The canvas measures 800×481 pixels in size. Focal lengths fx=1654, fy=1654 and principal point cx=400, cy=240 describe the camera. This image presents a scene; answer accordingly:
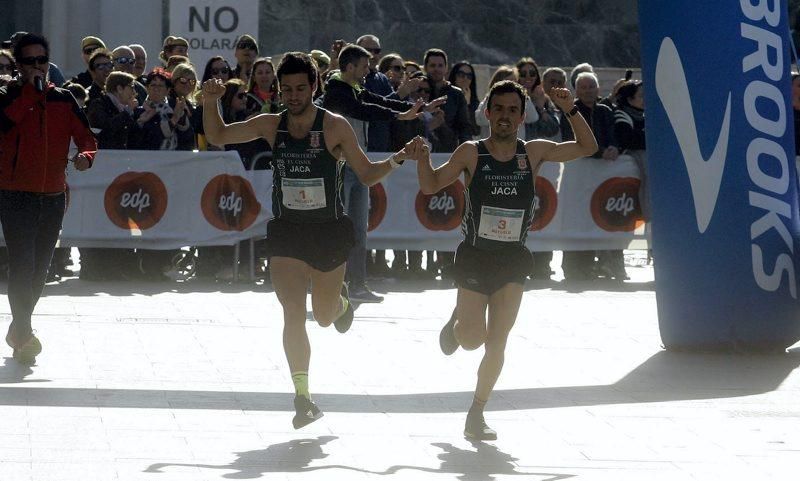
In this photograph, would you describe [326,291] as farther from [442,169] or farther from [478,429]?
[478,429]

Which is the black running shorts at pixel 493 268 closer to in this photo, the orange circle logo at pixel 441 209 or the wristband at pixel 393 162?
the wristband at pixel 393 162

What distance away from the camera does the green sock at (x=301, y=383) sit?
8055mm

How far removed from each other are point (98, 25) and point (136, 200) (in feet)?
36.8

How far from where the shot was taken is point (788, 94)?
10539 millimetres

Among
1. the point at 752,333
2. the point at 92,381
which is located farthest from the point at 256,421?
the point at 752,333

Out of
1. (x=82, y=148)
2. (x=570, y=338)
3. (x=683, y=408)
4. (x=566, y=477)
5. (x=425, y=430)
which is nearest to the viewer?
(x=566, y=477)

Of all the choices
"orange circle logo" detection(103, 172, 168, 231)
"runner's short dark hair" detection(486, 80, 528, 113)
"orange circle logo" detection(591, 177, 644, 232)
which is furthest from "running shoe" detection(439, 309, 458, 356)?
"orange circle logo" detection(591, 177, 644, 232)

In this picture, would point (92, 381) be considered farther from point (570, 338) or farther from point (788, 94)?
point (788, 94)

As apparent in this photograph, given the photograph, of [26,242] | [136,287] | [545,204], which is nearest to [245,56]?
[136,287]

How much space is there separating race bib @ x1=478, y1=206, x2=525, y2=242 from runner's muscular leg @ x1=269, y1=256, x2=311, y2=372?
962 mm

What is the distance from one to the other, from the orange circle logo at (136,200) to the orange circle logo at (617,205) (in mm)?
4054

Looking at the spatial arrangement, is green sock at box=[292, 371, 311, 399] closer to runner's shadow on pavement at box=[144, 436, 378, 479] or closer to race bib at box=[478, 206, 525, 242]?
runner's shadow on pavement at box=[144, 436, 378, 479]

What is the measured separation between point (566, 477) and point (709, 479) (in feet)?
2.00

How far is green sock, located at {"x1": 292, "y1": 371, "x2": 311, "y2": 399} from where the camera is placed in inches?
317
